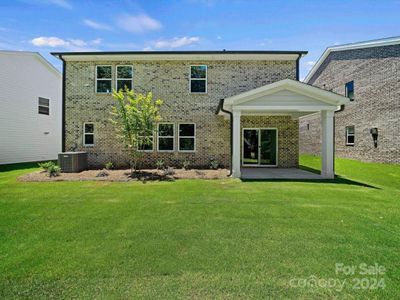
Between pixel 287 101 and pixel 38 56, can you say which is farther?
pixel 38 56

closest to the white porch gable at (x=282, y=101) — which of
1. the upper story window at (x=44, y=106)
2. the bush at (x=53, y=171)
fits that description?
the bush at (x=53, y=171)

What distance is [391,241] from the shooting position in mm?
4301

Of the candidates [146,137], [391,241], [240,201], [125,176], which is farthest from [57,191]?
[391,241]

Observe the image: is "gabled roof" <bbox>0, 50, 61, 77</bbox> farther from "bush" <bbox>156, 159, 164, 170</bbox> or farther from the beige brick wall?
"bush" <bbox>156, 159, 164, 170</bbox>

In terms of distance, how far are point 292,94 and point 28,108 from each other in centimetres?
1875

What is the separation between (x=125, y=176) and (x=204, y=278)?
881cm

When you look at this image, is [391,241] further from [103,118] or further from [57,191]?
[103,118]

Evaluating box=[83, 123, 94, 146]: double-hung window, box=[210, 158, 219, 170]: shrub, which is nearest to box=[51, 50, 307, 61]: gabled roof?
box=[83, 123, 94, 146]: double-hung window

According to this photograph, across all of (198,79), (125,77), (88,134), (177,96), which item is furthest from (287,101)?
(88,134)

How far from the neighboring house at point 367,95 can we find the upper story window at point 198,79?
809cm

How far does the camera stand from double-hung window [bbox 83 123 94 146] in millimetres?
14453

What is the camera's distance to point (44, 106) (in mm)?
20359

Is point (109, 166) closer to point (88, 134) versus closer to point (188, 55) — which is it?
point (88, 134)

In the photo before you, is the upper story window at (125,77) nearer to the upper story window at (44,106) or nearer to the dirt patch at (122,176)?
the dirt patch at (122,176)
